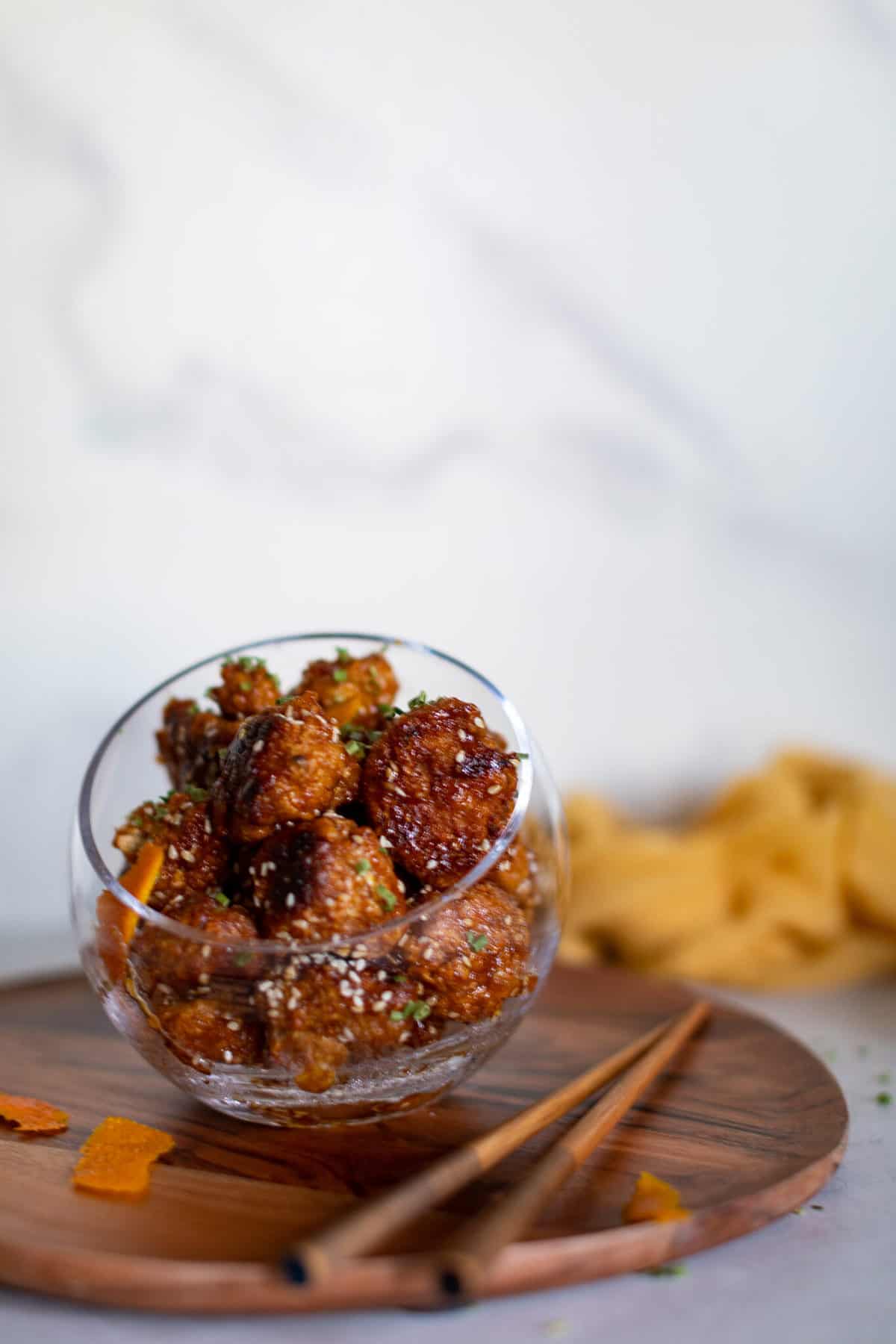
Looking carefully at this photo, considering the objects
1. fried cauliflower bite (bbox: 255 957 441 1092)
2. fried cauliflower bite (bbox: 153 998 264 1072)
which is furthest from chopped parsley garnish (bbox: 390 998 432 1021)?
fried cauliflower bite (bbox: 153 998 264 1072)

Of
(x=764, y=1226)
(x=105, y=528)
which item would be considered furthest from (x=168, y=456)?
(x=764, y=1226)

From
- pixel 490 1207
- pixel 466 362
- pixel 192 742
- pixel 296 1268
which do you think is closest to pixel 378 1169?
pixel 490 1207

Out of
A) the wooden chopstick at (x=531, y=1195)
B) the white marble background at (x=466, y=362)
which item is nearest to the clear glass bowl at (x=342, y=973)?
the wooden chopstick at (x=531, y=1195)

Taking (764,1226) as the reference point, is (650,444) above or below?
above

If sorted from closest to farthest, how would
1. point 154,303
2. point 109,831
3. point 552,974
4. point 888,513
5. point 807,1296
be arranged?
point 807,1296 → point 109,831 → point 552,974 → point 154,303 → point 888,513

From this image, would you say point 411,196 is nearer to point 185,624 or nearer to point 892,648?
point 185,624
